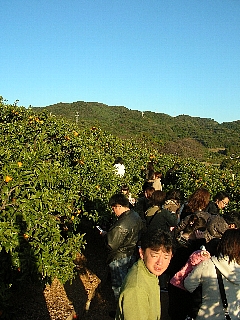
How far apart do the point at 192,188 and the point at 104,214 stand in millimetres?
4466

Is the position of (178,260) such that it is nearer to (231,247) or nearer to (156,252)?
(231,247)

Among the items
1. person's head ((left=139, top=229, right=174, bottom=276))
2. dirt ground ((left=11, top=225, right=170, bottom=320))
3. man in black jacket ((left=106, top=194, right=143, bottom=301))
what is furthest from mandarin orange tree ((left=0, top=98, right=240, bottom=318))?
person's head ((left=139, top=229, right=174, bottom=276))

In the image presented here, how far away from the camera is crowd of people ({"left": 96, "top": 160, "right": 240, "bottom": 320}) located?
1.92 m

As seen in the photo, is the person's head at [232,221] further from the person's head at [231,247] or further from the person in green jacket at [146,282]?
the person in green jacket at [146,282]

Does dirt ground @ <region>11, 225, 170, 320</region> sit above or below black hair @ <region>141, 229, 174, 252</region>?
below

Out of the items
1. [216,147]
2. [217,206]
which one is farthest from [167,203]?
[216,147]

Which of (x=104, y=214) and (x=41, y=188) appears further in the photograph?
(x=104, y=214)

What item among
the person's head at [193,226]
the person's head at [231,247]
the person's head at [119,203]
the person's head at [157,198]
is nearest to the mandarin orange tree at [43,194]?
the person's head at [119,203]

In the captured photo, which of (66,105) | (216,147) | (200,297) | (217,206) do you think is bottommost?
(200,297)

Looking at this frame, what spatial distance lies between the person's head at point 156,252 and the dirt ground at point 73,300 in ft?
7.40

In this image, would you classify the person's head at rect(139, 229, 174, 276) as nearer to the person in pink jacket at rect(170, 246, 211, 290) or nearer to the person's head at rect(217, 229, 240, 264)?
the person's head at rect(217, 229, 240, 264)

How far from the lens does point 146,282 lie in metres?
1.90

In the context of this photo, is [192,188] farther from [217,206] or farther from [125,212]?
[125,212]

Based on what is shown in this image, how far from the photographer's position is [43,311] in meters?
4.08
